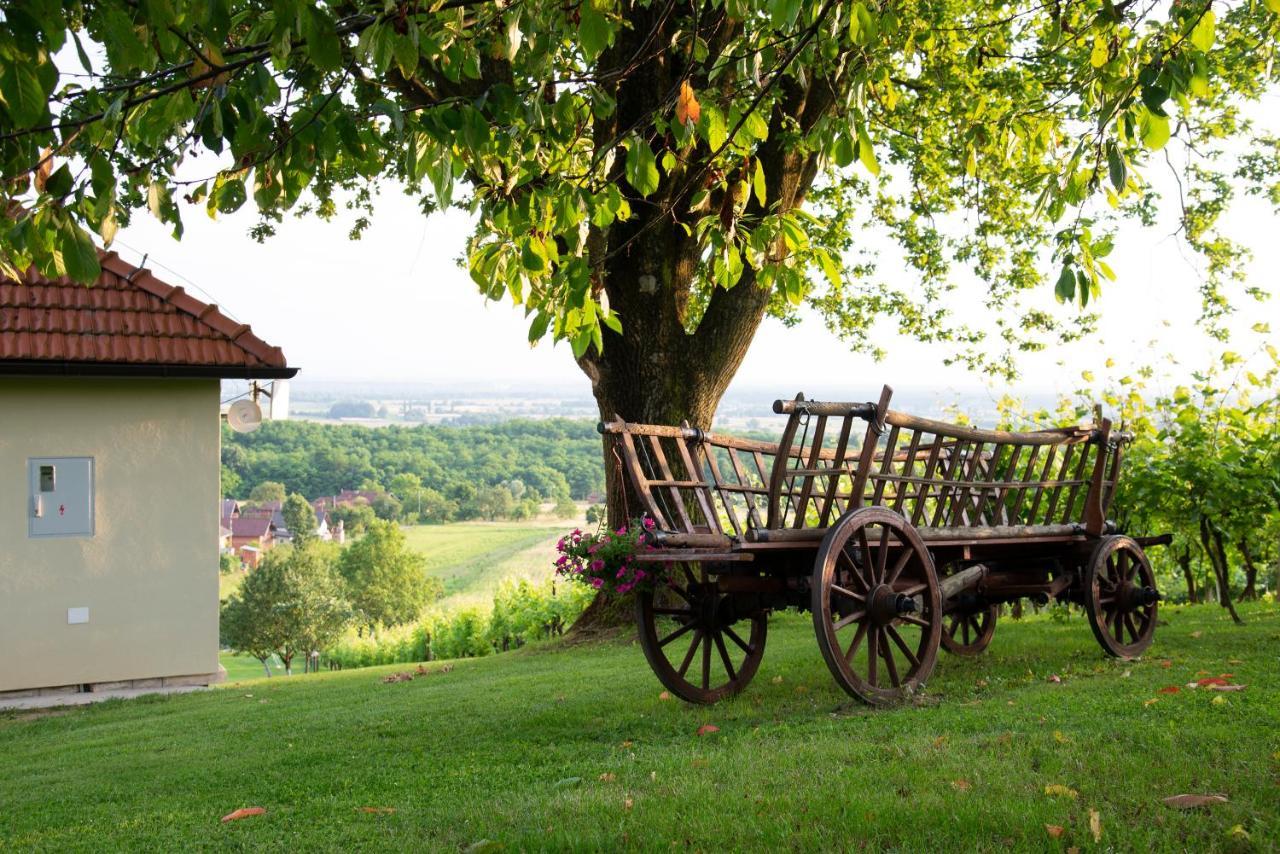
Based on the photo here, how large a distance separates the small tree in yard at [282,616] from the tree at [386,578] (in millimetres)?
16637

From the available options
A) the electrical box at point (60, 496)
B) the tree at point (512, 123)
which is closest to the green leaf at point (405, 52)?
the tree at point (512, 123)

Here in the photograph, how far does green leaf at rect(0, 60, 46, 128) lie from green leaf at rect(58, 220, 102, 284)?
0.58m

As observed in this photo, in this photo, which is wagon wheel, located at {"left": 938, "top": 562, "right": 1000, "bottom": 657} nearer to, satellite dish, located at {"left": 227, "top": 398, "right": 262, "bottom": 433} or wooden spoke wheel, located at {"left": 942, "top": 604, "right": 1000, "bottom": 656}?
wooden spoke wheel, located at {"left": 942, "top": 604, "right": 1000, "bottom": 656}

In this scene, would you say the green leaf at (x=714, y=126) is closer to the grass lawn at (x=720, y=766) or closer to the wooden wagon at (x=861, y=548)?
the wooden wagon at (x=861, y=548)

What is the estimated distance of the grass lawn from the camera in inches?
170

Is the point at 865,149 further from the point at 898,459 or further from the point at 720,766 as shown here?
the point at 898,459

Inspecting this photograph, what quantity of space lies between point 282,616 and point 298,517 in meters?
19.2

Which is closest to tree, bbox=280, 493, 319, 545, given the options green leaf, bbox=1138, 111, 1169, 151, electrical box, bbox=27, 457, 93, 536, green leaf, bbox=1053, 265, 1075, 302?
electrical box, bbox=27, 457, 93, 536

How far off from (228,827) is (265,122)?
3.14m

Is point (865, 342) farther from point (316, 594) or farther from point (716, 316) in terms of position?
point (316, 594)

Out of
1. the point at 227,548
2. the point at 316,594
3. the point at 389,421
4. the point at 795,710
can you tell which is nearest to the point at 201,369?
→ the point at 795,710

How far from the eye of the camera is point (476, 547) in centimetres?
6506

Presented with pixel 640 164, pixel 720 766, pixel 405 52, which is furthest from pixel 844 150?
pixel 720 766

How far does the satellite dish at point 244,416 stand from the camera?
1327cm
